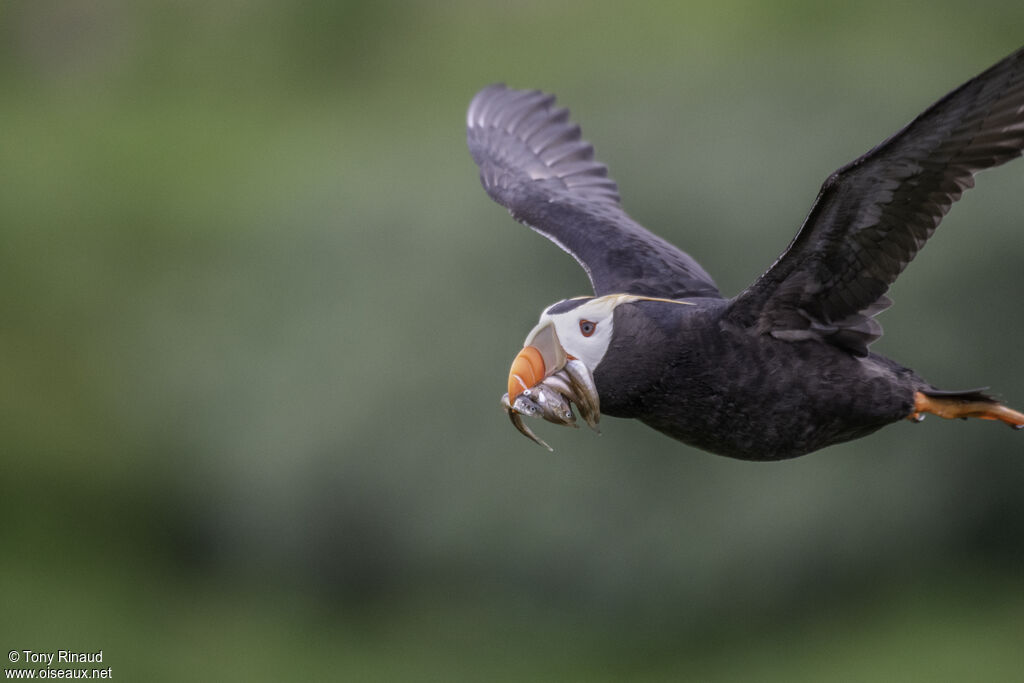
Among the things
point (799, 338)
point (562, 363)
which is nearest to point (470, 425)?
point (799, 338)

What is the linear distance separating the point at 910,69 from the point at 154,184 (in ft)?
26.7

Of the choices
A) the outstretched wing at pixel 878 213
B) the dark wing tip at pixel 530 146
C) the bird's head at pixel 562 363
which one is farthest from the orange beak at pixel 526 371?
the dark wing tip at pixel 530 146

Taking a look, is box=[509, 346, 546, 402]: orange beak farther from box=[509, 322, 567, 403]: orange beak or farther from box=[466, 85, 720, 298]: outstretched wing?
box=[466, 85, 720, 298]: outstretched wing

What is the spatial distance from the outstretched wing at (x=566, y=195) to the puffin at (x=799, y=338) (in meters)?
0.57

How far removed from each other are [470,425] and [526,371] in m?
6.48

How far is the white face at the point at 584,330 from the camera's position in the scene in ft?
17.1

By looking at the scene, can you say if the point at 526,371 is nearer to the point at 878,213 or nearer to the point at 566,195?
the point at 878,213

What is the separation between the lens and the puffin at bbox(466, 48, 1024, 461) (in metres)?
4.82

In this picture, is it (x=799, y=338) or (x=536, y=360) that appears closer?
(x=536, y=360)

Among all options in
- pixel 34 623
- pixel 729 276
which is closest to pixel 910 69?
pixel 729 276

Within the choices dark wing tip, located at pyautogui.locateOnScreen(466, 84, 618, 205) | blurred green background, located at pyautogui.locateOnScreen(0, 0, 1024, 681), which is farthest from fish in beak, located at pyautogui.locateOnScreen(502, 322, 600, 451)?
blurred green background, located at pyautogui.locateOnScreen(0, 0, 1024, 681)

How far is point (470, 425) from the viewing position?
37.5 feet

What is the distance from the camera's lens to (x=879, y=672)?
11281 millimetres

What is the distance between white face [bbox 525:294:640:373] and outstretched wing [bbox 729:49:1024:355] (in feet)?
1.68
